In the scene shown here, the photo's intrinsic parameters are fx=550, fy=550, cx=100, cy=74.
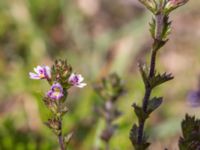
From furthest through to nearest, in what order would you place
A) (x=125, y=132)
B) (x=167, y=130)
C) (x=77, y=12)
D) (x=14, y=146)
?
(x=77, y=12), (x=167, y=130), (x=125, y=132), (x=14, y=146)

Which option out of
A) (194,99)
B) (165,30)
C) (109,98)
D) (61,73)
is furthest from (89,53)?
(165,30)

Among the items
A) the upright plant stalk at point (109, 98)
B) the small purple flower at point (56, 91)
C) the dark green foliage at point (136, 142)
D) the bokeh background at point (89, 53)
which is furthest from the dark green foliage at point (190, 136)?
the bokeh background at point (89, 53)

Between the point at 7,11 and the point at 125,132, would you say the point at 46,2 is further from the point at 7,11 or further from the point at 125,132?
the point at 125,132

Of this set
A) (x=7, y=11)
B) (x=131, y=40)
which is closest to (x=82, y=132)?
(x=131, y=40)

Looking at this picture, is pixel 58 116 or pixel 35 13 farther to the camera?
pixel 35 13

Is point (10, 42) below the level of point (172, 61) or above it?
above

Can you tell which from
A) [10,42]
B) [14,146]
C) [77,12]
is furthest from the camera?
[77,12]
